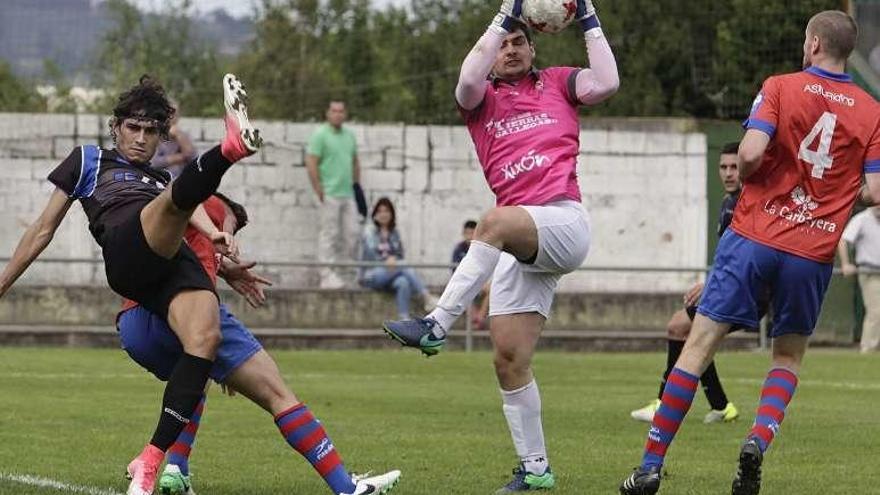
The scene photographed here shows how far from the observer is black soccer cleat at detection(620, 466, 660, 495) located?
8352 millimetres

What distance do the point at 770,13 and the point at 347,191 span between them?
22.4 feet

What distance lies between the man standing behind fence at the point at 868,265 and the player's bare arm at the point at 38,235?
49.6 feet

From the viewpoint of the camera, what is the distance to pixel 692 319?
41.8 ft

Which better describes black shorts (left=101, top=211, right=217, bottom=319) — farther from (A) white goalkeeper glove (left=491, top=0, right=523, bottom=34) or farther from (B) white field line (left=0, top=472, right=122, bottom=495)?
(A) white goalkeeper glove (left=491, top=0, right=523, bottom=34)

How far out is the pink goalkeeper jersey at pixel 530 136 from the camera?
30.1 ft

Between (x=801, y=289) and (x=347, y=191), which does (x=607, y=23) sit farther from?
(x=801, y=289)

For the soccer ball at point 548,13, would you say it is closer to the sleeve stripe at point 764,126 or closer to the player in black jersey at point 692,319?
the sleeve stripe at point 764,126

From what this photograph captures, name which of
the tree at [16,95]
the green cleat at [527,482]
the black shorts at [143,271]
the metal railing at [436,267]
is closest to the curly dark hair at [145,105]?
the black shorts at [143,271]

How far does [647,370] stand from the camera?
19.0m

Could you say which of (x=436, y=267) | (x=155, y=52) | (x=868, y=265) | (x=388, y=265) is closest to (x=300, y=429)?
(x=436, y=267)

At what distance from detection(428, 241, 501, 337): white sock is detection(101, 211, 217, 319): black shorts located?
1.15 meters

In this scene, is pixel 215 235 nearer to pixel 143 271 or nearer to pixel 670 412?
pixel 143 271

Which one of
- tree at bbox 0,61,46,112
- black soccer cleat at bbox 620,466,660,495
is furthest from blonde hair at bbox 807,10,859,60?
tree at bbox 0,61,46,112

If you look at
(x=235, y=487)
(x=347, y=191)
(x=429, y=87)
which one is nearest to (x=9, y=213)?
(x=347, y=191)
